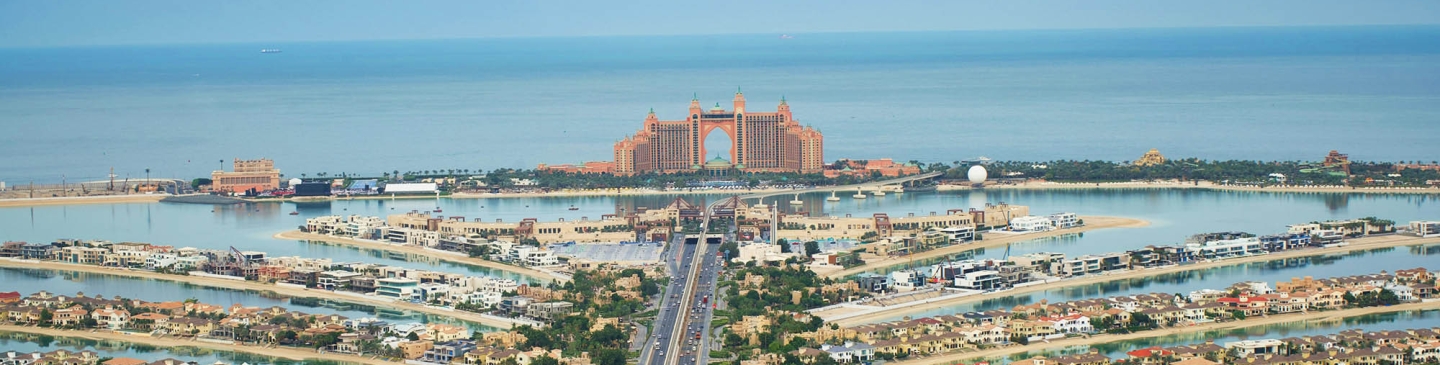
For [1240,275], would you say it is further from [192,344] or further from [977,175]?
[192,344]

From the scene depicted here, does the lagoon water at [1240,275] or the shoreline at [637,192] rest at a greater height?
the shoreline at [637,192]

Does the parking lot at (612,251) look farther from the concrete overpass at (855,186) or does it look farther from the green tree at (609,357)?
the concrete overpass at (855,186)

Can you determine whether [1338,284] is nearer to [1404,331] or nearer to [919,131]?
[1404,331]

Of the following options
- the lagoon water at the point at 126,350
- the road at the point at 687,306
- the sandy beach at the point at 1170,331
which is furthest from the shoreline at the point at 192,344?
the sandy beach at the point at 1170,331

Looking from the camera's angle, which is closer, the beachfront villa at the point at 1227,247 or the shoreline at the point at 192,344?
the shoreline at the point at 192,344

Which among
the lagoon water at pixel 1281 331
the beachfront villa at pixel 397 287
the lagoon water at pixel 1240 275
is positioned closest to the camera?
the lagoon water at pixel 1281 331

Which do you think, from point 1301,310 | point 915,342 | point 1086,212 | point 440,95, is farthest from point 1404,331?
point 440,95

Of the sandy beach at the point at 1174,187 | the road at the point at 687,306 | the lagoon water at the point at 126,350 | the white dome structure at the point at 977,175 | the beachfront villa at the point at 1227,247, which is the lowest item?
the lagoon water at the point at 126,350

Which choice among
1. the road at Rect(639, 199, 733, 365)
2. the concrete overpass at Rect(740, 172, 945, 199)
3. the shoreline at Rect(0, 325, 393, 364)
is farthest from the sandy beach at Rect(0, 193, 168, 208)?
the shoreline at Rect(0, 325, 393, 364)
